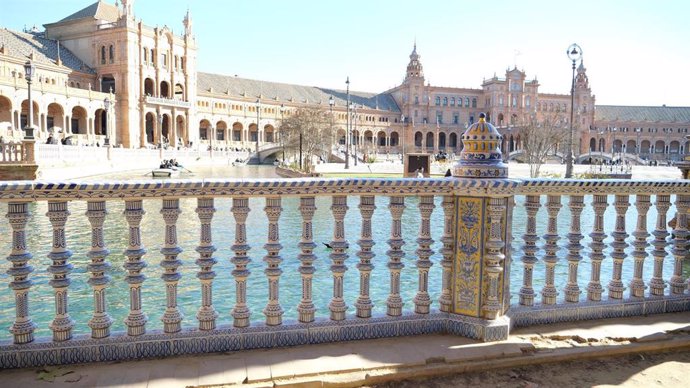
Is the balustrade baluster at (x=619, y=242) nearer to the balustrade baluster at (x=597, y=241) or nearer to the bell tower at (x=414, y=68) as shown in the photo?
the balustrade baluster at (x=597, y=241)

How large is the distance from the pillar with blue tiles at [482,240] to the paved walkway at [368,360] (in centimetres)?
16

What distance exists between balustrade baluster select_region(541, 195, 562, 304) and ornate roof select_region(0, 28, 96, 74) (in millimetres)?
58852

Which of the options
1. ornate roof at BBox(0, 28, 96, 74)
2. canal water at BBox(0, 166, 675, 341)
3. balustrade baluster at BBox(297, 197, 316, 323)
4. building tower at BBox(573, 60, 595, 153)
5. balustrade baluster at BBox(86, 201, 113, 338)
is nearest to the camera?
balustrade baluster at BBox(86, 201, 113, 338)

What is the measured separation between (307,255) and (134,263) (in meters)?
1.12

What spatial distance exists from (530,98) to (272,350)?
11409cm

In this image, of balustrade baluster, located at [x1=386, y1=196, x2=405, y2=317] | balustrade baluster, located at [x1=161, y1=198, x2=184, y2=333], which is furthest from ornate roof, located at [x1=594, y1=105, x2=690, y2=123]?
balustrade baluster, located at [x1=161, y1=198, x2=184, y2=333]

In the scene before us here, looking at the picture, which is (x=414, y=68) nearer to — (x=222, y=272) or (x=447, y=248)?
(x=222, y=272)

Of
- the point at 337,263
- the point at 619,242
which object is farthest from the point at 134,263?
the point at 619,242

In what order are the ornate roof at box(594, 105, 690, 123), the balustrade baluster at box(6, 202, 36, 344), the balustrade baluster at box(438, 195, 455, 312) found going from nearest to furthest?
the balustrade baluster at box(6, 202, 36, 344) → the balustrade baluster at box(438, 195, 455, 312) → the ornate roof at box(594, 105, 690, 123)

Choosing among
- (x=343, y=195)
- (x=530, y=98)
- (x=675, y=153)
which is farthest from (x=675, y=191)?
(x=675, y=153)

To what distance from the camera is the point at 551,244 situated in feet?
13.2

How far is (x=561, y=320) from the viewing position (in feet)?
13.7

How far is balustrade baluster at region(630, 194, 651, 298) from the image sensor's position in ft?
13.9

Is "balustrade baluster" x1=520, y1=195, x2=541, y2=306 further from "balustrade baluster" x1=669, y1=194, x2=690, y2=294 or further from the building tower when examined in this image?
the building tower
